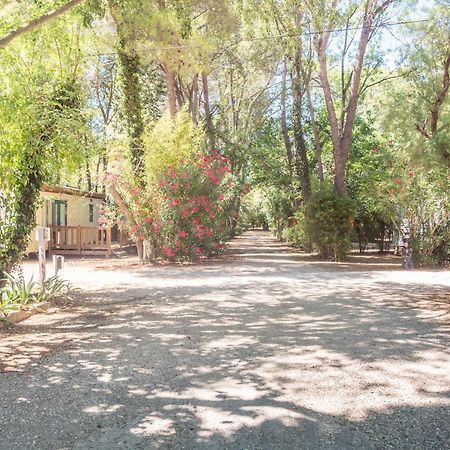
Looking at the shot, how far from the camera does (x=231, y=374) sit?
4672 mm

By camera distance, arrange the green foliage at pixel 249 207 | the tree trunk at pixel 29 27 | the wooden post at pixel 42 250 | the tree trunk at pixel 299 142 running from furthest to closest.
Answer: the green foliage at pixel 249 207, the tree trunk at pixel 299 142, the wooden post at pixel 42 250, the tree trunk at pixel 29 27

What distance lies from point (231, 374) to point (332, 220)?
46.3 ft

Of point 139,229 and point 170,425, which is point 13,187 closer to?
point 170,425

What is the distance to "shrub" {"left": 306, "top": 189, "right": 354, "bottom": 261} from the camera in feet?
59.8

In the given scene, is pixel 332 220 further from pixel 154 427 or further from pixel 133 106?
pixel 154 427

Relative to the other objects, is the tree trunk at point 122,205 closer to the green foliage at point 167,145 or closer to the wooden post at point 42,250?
the green foliage at point 167,145

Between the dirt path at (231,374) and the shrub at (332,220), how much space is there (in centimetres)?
895

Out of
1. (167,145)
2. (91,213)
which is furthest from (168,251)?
(91,213)

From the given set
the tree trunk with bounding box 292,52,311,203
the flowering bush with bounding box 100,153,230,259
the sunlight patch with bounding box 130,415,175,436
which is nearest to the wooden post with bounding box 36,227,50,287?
the sunlight patch with bounding box 130,415,175,436

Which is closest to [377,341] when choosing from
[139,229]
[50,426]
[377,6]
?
[50,426]

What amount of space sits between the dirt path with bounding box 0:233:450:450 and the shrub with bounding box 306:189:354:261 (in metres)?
8.95

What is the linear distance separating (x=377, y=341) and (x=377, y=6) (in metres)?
15.6

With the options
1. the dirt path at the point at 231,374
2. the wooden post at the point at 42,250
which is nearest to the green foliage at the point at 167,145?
the wooden post at the point at 42,250

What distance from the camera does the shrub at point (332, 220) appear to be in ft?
59.8
